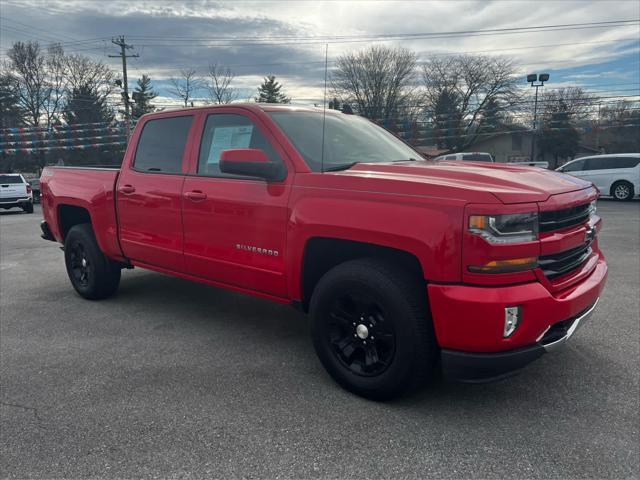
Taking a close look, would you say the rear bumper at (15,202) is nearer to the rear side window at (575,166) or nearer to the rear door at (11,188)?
the rear door at (11,188)

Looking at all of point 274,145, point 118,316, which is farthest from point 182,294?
point 274,145

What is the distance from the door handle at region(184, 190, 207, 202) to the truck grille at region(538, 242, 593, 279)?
2.46 meters

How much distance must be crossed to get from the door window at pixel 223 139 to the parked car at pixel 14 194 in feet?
58.2

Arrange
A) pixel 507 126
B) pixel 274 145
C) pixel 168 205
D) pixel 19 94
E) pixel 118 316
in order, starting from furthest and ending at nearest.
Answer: pixel 507 126
pixel 19 94
pixel 118 316
pixel 168 205
pixel 274 145

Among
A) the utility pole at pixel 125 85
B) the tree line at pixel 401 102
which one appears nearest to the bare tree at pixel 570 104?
the tree line at pixel 401 102

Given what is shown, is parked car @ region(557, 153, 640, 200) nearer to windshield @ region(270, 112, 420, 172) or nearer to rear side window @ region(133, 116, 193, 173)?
windshield @ region(270, 112, 420, 172)

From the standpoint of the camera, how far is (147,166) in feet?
14.9

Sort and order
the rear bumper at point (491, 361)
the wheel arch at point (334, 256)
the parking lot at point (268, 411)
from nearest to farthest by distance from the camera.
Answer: the parking lot at point (268, 411), the rear bumper at point (491, 361), the wheel arch at point (334, 256)

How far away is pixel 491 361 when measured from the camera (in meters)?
2.56

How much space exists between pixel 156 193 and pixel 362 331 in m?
2.31

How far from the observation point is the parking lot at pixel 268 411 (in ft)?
8.02

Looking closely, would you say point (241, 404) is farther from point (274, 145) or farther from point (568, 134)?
Result: point (568, 134)

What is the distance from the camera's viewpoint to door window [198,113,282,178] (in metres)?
3.70

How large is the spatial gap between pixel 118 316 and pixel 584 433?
4.06 m
